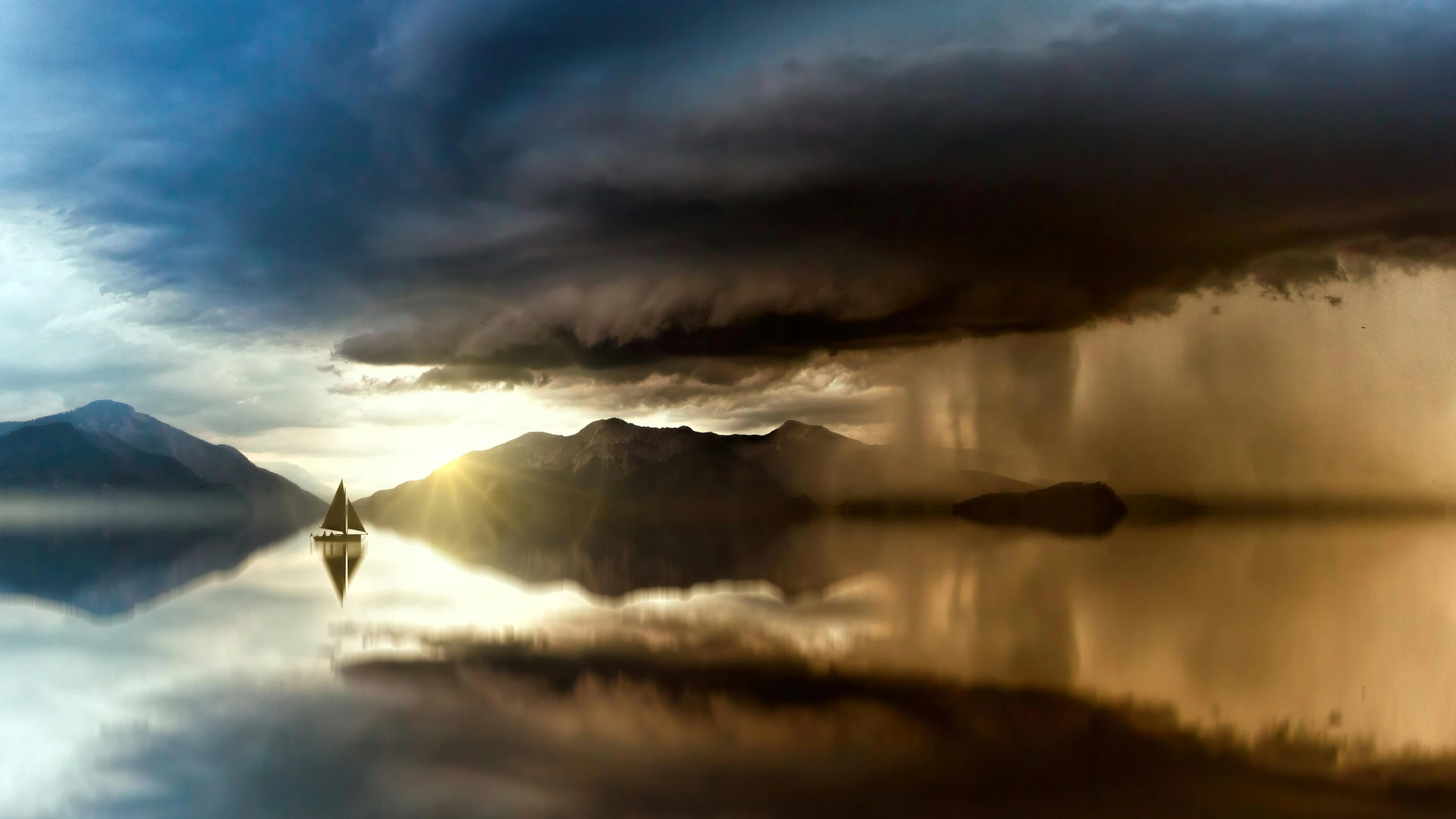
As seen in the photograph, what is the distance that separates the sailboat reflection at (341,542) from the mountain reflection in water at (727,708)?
2851 cm

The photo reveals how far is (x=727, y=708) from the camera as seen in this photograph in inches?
1116

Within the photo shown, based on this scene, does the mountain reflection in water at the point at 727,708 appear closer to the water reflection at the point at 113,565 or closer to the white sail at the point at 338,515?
the water reflection at the point at 113,565

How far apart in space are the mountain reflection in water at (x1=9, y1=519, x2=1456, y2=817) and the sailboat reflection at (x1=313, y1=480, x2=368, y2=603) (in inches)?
1122

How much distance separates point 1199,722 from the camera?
27.8m

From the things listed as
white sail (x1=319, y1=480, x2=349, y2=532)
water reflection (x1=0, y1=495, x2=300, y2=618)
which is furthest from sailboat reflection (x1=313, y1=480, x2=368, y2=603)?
water reflection (x1=0, y1=495, x2=300, y2=618)

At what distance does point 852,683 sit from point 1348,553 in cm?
13591

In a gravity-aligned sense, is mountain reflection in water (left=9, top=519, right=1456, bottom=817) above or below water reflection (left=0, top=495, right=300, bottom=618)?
below

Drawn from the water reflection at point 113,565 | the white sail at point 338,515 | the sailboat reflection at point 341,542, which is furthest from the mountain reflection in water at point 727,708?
the white sail at point 338,515

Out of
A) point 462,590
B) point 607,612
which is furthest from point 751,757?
point 462,590

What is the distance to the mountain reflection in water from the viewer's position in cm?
2089

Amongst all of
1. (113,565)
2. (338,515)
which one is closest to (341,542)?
(338,515)

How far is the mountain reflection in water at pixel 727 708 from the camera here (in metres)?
20.9

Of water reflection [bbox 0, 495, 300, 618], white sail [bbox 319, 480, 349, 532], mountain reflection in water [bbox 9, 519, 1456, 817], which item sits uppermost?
white sail [bbox 319, 480, 349, 532]

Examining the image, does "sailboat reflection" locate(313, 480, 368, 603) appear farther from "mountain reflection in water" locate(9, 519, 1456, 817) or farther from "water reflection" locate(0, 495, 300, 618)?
"mountain reflection in water" locate(9, 519, 1456, 817)
